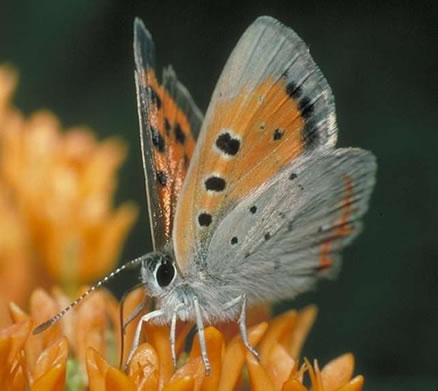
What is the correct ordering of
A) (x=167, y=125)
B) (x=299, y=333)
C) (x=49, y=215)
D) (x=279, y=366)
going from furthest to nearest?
(x=49, y=215)
(x=299, y=333)
(x=167, y=125)
(x=279, y=366)

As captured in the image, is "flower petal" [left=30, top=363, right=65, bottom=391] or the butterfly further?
the butterfly

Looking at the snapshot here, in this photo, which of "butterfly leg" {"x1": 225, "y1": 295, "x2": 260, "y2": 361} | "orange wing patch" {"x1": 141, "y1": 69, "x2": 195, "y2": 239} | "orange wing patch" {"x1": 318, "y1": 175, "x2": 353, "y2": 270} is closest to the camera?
"butterfly leg" {"x1": 225, "y1": 295, "x2": 260, "y2": 361}

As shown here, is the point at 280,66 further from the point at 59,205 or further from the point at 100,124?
the point at 100,124

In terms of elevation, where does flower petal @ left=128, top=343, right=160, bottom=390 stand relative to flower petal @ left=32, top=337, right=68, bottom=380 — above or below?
below

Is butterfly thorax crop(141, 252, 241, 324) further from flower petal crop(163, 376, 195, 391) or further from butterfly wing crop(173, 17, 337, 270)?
flower petal crop(163, 376, 195, 391)

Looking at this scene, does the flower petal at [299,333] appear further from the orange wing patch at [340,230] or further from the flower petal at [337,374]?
the flower petal at [337,374]

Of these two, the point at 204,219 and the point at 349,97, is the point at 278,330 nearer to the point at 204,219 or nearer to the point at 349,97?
the point at 204,219

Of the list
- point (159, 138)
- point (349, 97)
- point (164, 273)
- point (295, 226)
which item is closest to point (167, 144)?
point (159, 138)

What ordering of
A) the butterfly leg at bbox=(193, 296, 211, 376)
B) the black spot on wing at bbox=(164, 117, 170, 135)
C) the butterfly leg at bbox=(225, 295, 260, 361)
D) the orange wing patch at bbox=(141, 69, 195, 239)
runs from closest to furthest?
1. the butterfly leg at bbox=(193, 296, 211, 376)
2. the butterfly leg at bbox=(225, 295, 260, 361)
3. the orange wing patch at bbox=(141, 69, 195, 239)
4. the black spot on wing at bbox=(164, 117, 170, 135)

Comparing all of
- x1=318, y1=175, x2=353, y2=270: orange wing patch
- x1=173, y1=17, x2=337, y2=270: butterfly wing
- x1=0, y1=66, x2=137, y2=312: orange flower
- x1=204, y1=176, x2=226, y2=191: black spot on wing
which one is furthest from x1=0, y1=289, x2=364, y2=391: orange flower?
x1=0, y1=66, x2=137, y2=312: orange flower
